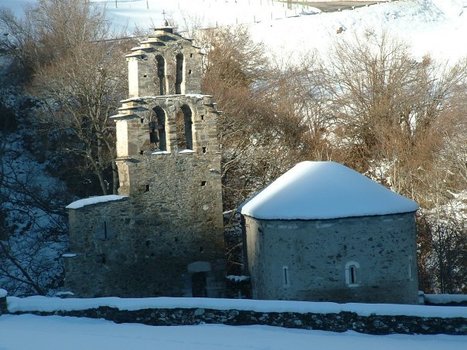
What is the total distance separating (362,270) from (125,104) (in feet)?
20.7

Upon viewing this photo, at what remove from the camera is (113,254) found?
17.9m

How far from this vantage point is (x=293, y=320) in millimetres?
A: 11500

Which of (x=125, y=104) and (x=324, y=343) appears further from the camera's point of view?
(x=125, y=104)

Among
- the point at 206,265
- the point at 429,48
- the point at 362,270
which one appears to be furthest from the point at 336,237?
the point at 429,48

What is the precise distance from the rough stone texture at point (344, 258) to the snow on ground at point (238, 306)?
13.2 feet

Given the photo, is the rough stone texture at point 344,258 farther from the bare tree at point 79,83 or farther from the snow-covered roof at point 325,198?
the bare tree at point 79,83

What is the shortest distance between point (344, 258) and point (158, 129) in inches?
216

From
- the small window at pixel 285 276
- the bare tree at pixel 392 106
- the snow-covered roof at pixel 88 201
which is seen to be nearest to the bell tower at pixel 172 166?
the snow-covered roof at pixel 88 201

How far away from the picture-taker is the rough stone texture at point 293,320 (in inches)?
437

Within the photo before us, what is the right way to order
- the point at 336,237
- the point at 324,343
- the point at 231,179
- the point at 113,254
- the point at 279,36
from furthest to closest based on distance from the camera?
the point at 279,36
the point at 231,179
the point at 113,254
the point at 336,237
the point at 324,343

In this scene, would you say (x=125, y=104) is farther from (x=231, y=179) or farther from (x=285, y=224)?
(x=231, y=179)

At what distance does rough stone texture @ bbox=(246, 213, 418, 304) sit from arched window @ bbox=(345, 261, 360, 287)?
18 mm

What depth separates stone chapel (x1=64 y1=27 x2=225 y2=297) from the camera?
17.9 m

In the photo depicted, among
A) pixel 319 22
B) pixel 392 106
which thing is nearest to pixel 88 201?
pixel 392 106
